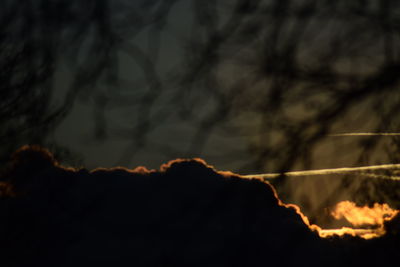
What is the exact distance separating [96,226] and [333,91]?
158924 millimetres

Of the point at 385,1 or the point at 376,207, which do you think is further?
the point at 376,207

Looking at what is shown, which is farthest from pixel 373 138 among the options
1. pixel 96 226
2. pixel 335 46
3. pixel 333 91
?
pixel 96 226

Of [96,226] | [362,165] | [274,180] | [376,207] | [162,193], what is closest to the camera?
[274,180]

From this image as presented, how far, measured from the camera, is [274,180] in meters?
3.19

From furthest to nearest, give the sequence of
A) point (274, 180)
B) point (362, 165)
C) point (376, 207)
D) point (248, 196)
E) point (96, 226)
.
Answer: point (96, 226) → point (376, 207) → point (362, 165) → point (248, 196) → point (274, 180)

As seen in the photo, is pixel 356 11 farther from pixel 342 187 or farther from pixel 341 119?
pixel 342 187

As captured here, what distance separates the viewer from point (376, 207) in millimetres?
4469

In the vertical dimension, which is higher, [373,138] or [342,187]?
[373,138]

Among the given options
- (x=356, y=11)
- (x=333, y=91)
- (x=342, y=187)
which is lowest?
(x=342, y=187)

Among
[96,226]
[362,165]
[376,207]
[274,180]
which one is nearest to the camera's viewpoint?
[274,180]

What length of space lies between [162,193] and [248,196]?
4432 inches

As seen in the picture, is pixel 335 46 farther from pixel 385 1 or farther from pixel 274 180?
pixel 274 180

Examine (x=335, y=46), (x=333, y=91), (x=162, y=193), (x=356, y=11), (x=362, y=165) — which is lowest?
(x=362, y=165)

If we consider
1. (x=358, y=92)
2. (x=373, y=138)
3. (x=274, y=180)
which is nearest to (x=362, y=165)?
(x=373, y=138)
